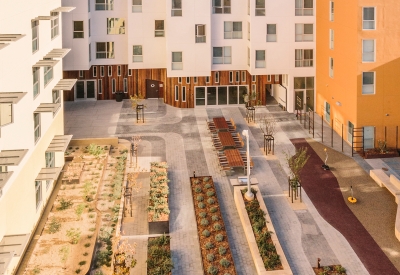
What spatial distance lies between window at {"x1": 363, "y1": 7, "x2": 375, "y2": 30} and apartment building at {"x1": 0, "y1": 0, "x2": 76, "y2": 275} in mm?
18097

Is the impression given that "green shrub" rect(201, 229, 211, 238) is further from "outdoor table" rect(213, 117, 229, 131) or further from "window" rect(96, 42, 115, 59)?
"window" rect(96, 42, 115, 59)

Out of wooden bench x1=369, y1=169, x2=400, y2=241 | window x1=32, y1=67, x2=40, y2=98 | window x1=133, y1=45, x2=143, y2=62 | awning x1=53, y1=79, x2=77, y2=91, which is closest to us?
window x1=32, y1=67, x2=40, y2=98

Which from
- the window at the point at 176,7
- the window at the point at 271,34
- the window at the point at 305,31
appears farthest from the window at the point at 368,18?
the window at the point at 176,7

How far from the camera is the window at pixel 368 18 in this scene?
3125cm

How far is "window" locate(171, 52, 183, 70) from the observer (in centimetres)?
4181

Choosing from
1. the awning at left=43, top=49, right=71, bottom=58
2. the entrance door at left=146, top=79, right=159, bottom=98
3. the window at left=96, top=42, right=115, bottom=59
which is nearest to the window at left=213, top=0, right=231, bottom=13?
the entrance door at left=146, top=79, right=159, bottom=98

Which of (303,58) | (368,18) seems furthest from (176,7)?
(368,18)

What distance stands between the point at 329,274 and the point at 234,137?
671 inches

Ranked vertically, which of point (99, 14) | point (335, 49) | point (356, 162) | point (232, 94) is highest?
point (99, 14)

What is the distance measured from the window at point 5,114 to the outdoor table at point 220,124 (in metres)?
20.1

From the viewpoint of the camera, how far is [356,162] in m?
30.7

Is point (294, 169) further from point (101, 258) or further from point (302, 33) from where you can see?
point (302, 33)

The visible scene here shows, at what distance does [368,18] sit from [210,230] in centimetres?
1771

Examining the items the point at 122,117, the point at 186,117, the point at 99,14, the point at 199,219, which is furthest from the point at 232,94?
the point at 199,219
